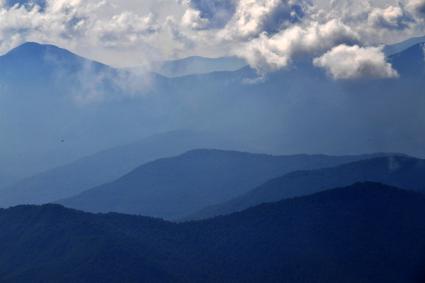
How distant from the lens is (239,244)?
613 feet

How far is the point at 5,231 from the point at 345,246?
79109 millimetres

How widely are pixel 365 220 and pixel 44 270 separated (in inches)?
2932

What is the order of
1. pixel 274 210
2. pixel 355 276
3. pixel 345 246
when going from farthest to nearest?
pixel 274 210 < pixel 345 246 < pixel 355 276

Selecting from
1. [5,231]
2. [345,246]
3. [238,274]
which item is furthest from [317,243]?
[5,231]

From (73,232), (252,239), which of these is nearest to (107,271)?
(73,232)

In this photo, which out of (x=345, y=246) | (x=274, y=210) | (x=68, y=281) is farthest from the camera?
(x=274, y=210)

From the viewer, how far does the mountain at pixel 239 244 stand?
16962 centimetres

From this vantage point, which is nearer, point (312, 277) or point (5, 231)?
point (312, 277)

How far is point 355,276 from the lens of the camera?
6796 inches

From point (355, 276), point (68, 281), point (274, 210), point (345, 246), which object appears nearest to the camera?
point (68, 281)

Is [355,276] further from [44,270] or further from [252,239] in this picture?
[44,270]

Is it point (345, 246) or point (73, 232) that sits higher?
point (73, 232)

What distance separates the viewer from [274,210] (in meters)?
199

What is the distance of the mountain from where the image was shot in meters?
170
